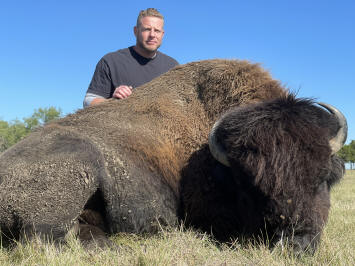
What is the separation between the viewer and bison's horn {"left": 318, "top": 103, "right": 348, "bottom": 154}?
3797 mm

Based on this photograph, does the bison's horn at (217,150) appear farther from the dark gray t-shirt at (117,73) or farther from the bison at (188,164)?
the dark gray t-shirt at (117,73)

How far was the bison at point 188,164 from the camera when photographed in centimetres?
346

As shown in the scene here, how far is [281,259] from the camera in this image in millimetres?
3016

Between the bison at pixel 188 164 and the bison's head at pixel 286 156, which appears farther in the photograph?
the bison at pixel 188 164

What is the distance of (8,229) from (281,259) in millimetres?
2816

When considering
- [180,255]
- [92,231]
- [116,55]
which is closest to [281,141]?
[180,255]

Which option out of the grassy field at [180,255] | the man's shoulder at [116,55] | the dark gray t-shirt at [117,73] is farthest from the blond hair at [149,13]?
the grassy field at [180,255]

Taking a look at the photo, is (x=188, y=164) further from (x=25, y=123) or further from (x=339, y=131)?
(x=25, y=123)

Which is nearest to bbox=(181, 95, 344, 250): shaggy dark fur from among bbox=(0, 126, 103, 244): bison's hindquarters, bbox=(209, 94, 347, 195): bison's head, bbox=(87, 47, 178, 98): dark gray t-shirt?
bbox=(209, 94, 347, 195): bison's head

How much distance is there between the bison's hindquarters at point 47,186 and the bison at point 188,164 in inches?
0.4

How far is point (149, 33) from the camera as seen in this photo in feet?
23.1

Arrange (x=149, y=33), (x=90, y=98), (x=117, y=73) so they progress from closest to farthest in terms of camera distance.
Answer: (x=90, y=98) → (x=117, y=73) → (x=149, y=33)

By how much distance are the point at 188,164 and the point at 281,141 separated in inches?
54.2

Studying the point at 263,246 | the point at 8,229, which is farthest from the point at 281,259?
the point at 8,229
